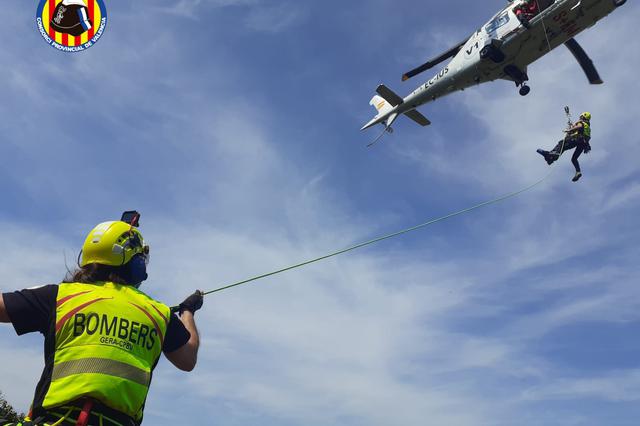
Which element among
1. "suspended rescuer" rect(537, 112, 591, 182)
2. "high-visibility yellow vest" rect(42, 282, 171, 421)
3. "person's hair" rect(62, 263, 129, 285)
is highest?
"suspended rescuer" rect(537, 112, 591, 182)

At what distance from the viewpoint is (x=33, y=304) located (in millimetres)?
3006

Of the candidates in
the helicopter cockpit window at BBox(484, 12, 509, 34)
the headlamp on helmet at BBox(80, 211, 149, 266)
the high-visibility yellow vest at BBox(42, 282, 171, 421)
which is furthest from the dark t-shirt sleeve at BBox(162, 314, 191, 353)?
the helicopter cockpit window at BBox(484, 12, 509, 34)

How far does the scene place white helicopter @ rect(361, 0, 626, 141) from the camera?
19.5 metres

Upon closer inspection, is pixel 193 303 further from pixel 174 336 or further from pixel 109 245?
pixel 109 245

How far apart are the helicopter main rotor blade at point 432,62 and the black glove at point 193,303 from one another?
24.7 m

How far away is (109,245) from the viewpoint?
11.3 ft

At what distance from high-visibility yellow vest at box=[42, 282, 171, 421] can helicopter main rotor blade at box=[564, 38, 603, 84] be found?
26099mm

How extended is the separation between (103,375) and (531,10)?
2244 centimetres

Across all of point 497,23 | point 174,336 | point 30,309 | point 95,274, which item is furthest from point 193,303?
point 497,23

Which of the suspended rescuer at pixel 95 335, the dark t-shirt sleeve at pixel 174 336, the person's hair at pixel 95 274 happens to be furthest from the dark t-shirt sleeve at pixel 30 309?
the dark t-shirt sleeve at pixel 174 336

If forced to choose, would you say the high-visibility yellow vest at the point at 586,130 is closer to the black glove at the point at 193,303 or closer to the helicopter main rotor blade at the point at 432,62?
the helicopter main rotor blade at the point at 432,62

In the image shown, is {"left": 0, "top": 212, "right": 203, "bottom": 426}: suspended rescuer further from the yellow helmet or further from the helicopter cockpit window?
the helicopter cockpit window

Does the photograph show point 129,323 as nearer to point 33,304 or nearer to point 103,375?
A: point 103,375

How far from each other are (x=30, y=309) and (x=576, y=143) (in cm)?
1983
